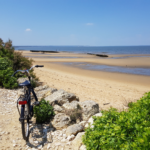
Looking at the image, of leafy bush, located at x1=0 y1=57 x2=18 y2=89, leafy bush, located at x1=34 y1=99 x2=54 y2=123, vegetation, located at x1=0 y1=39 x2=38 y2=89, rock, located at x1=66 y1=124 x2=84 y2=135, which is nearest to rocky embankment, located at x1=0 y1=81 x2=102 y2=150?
rock, located at x1=66 y1=124 x2=84 y2=135

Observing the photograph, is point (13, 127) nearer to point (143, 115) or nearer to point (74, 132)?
point (74, 132)

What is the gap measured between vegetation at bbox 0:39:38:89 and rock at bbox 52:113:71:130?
4.17 meters

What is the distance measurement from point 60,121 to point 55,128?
252mm

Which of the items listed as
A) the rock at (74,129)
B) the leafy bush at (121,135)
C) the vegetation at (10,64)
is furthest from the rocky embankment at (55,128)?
the vegetation at (10,64)

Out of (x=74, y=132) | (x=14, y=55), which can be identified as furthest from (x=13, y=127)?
(x=14, y=55)

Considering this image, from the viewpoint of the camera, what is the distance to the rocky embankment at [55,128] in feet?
12.8

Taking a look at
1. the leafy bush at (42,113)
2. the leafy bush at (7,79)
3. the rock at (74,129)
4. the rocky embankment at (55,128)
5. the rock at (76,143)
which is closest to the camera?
the rock at (76,143)

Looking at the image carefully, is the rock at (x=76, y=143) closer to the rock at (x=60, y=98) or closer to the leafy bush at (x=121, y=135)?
the leafy bush at (x=121, y=135)

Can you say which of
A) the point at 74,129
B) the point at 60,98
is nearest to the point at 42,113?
the point at 74,129

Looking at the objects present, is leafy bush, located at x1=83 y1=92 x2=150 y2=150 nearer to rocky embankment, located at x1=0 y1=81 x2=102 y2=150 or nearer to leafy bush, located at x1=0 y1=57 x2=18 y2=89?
rocky embankment, located at x1=0 y1=81 x2=102 y2=150

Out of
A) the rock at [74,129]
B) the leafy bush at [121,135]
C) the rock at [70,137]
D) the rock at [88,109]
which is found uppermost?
the leafy bush at [121,135]

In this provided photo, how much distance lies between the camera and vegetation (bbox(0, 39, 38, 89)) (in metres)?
8.19

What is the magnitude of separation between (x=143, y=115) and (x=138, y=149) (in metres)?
1.11

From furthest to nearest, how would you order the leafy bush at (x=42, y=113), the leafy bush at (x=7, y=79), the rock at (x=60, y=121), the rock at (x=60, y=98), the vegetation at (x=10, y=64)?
the vegetation at (x=10, y=64) < the leafy bush at (x=7, y=79) < the rock at (x=60, y=98) < the leafy bush at (x=42, y=113) < the rock at (x=60, y=121)
